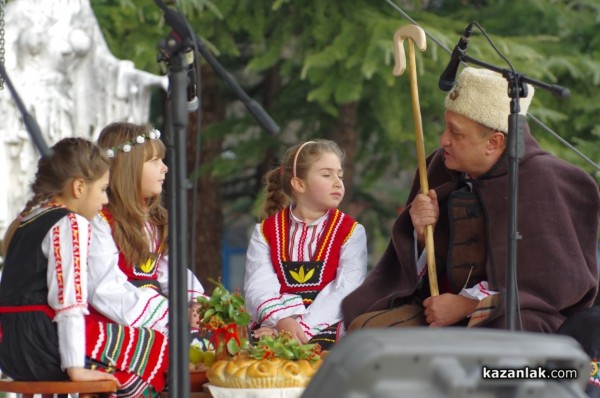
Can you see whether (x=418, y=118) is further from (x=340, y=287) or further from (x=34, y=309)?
(x=34, y=309)

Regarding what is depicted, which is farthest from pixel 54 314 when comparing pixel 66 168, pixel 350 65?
pixel 350 65

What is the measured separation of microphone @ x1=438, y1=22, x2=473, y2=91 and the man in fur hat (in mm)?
178

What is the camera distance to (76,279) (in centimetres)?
359

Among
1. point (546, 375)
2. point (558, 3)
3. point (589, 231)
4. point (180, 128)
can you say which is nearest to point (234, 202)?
point (558, 3)

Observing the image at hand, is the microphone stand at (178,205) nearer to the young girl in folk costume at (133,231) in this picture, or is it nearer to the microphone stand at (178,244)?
the microphone stand at (178,244)

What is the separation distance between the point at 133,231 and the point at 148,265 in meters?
0.18

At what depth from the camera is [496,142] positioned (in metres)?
4.23

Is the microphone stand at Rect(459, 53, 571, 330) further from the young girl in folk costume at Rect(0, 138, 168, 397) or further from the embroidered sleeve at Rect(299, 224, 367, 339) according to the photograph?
the young girl in folk costume at Rect(0, 138, 168, 397)

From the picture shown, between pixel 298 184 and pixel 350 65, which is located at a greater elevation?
pixel 350 65

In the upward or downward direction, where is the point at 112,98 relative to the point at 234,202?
upward

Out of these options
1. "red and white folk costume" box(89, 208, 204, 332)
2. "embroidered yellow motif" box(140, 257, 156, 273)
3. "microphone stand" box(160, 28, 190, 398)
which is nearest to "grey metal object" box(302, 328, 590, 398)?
"microphone stand" box(160, 28, 190, 398)

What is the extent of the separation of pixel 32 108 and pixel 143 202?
278 cm

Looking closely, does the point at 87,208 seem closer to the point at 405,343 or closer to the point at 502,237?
the point at 502,237

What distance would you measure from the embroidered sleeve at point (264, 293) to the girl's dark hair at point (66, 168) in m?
1.05
